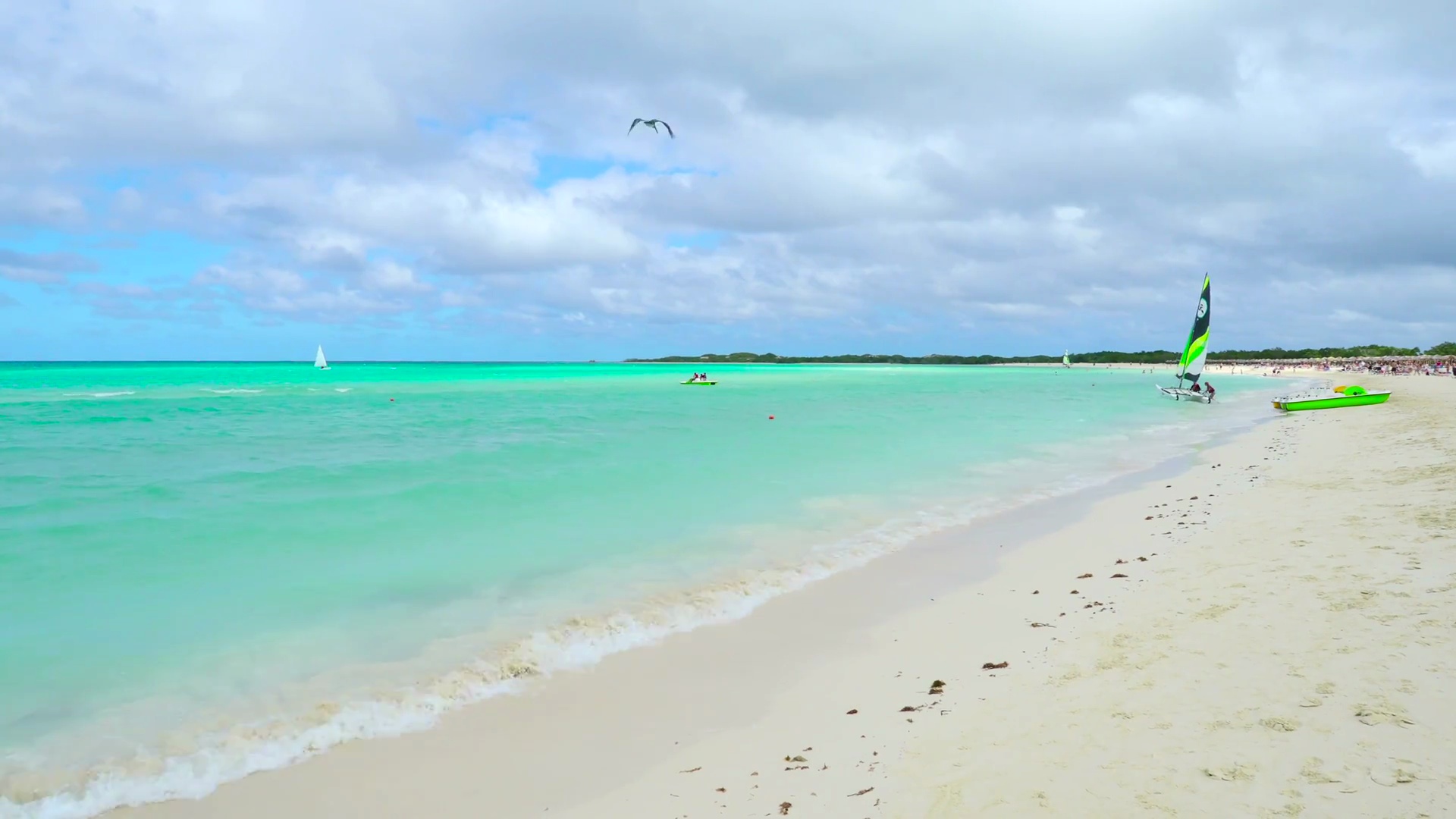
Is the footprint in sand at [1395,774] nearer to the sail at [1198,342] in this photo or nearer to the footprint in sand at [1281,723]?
the footprint in sand at [1281,723]

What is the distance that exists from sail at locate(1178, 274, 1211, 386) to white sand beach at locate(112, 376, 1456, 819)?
38517 mm

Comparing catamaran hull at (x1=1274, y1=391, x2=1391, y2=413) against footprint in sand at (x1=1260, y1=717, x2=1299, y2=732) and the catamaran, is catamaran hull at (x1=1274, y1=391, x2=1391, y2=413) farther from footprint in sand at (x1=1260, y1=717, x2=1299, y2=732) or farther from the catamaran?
footprint in sand at (x1=1260, y1=717, x2=1299, y2=732)

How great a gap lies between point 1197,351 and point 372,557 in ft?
163

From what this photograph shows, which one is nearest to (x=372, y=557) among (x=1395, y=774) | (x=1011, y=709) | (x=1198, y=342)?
(x=1011, y=709)

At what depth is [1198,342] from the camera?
44406 millimetres

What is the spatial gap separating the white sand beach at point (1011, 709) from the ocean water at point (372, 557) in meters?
0.82

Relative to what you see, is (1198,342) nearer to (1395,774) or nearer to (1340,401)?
(1340,401)

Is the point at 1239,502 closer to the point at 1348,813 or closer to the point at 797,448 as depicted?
the point at 1348,813

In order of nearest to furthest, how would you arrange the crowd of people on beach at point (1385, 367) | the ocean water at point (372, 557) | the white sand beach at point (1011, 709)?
the white sand beach at point (1011, 709) < the ocean water at point (372, 557) < the crowd of people on beach at point (1385, 367)

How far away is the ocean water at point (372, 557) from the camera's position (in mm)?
6305

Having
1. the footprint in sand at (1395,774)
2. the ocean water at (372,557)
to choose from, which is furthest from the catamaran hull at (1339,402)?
the footprint in sand at (1395,774)

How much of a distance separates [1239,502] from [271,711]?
48.1 feet

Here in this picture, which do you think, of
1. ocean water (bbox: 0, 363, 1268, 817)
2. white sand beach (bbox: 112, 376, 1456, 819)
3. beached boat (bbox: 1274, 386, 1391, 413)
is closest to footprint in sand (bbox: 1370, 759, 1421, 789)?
white sand beach (bbox: 112, 376, 1456, 819)

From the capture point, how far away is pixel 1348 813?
11.6ft
